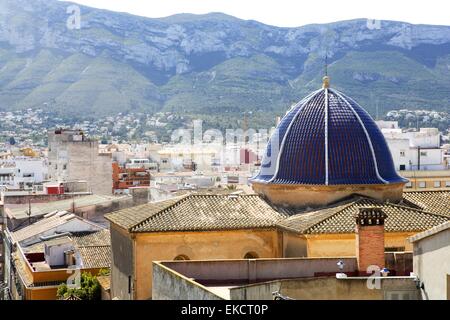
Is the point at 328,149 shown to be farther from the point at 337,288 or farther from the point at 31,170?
the point at 31,170

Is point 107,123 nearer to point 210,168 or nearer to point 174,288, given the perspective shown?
point 210,168

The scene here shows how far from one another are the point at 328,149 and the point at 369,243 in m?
6.82

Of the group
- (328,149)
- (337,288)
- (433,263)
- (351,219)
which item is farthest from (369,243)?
(328,149)

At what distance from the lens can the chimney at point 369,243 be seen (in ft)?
77.0

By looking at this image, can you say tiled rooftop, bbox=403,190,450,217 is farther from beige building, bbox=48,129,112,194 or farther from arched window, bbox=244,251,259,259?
beige building, bbox=48,129,112,194

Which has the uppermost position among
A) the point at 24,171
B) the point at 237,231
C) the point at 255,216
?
the point at 255,216

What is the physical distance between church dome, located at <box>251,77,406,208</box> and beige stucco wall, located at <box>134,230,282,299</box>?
239cm

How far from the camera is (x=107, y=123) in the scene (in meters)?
190

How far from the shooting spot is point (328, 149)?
98.7 feet

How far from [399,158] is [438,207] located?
43.5m

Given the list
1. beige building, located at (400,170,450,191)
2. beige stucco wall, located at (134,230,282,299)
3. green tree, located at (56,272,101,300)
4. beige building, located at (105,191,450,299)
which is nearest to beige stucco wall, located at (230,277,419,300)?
beige building, located at (105,191,450,299)

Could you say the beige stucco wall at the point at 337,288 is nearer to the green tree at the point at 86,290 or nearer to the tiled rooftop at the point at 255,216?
the tiled rooftop at the point at 255,216

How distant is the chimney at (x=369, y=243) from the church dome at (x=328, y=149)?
5.63 metres
